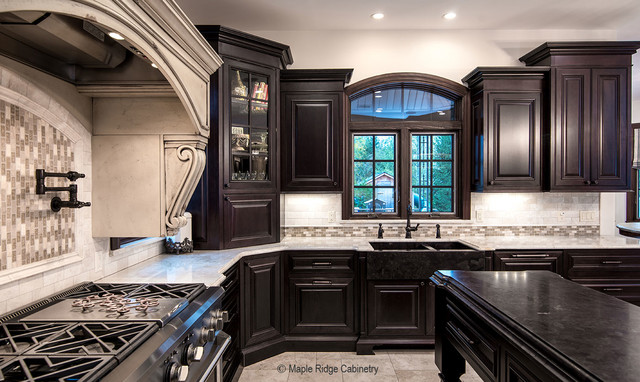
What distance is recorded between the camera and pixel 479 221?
3896mm

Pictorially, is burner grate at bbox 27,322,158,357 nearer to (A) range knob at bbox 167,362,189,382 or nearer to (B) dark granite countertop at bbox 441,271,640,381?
(A) range knob at bbox 167,362,189,382

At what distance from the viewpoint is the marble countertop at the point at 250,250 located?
2.13 m

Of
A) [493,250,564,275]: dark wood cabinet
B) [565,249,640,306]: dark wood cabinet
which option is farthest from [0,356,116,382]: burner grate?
[565,249,640,306]: dark wood cabinet

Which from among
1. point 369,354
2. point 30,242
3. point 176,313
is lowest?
point 369,354

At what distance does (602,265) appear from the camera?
3.26m

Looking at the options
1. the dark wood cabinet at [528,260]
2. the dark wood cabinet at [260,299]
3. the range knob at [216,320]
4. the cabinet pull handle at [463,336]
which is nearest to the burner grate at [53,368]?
the range knob at [216,320]

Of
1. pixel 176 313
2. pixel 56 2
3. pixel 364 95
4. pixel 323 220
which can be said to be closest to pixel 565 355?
pixel 176 313

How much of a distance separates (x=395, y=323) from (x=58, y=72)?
119 inches

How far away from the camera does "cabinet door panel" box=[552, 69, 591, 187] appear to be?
3.46m

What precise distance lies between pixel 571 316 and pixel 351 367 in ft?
6.85

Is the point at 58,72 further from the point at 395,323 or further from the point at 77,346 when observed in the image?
the point at 395,323

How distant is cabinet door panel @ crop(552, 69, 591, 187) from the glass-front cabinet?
2.78m

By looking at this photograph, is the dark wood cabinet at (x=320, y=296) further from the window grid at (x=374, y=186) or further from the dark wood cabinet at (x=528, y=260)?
the dark wood cabinet at (x=528, y=260)

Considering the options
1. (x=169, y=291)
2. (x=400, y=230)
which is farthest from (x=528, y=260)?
(x=169, y=291)
